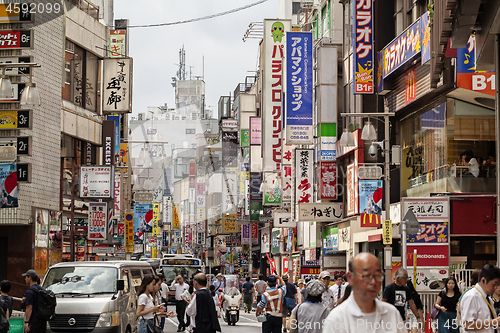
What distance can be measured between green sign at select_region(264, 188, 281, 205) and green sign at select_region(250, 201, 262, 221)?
859cm

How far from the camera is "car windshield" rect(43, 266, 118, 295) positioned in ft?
51.4

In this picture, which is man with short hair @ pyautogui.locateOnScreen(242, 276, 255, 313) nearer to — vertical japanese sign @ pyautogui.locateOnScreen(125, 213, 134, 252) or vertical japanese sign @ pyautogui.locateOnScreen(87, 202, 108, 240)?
vertical japanese sign @ pyautogui.locateOnScreen(87, 202, 108, 240)

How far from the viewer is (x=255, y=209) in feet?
197

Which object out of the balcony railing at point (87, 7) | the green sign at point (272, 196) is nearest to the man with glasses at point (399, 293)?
the balcony railing at point (87, 7)

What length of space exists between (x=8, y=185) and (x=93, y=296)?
8.68 meters

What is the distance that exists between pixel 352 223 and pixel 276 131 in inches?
433

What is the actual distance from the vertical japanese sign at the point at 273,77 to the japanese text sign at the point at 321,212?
24.4 ft


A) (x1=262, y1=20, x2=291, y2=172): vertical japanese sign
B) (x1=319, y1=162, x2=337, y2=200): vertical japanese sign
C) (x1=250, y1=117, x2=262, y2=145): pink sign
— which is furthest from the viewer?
(x1=250, y1=117, x2=262, y2=145): pink sign

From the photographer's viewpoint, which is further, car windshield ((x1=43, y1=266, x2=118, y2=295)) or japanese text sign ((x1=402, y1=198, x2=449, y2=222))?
japanese text sign ((x1=402, y1=198, x2=449, y2=222))

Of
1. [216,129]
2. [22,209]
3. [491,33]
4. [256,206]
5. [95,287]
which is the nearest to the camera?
[491,33]

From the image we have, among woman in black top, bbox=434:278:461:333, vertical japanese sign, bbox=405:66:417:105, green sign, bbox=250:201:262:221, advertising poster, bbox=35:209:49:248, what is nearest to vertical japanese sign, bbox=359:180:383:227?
vertical japanese sign, bbox=405:66:417:105

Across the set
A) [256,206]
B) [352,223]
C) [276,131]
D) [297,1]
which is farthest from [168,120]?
[352,223]

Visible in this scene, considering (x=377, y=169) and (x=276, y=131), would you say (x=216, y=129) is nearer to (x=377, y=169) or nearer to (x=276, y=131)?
(x=276, y=131)

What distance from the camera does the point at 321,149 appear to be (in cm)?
3662
